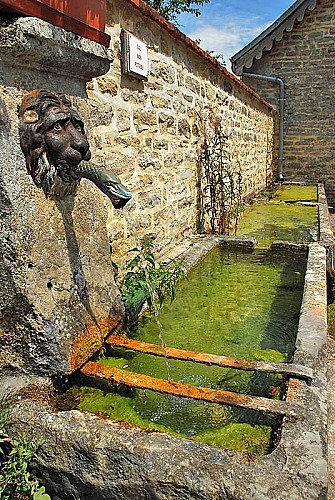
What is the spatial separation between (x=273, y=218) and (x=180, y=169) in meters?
3.00

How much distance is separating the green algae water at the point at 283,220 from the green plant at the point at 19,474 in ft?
13.2

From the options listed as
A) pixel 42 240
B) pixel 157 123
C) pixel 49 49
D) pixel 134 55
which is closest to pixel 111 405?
pixel 42 240

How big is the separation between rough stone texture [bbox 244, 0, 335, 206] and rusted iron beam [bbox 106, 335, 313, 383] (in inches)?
482

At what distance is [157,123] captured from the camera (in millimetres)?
4117

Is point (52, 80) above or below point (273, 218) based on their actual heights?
above

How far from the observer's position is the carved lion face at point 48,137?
72.5 inches

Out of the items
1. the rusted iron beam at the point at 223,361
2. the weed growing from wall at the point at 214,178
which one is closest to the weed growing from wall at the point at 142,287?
the rusted iron beam at the point at 223,361

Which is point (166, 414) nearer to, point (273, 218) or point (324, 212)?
point (273, 218)

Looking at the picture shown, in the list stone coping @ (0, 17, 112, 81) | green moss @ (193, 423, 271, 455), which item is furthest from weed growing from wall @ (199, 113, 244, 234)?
green moss @ (193, 423, 271, 455)

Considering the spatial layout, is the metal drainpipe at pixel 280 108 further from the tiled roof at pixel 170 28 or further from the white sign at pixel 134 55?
the white sign at pixel 134 55

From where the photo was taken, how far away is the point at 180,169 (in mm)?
4961

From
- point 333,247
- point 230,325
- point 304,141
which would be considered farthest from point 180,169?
point 304,141

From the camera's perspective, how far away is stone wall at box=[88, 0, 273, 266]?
10.5 ft

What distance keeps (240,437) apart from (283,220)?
18.6ft
